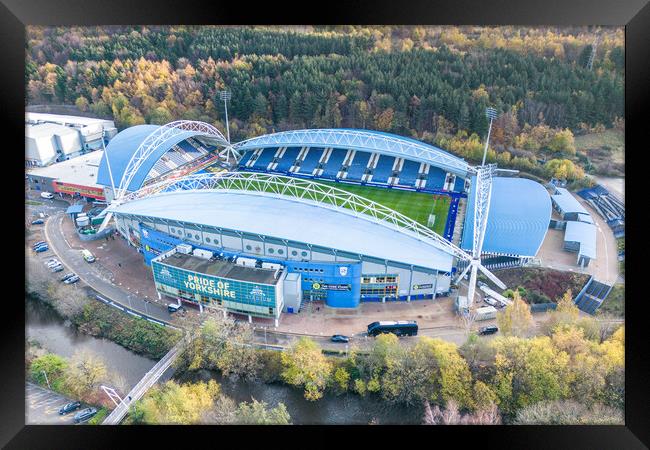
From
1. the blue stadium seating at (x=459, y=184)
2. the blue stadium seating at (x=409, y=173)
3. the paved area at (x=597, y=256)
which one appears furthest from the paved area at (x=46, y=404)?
the blue stadium seating at (x=459, y=184)

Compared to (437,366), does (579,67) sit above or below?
above

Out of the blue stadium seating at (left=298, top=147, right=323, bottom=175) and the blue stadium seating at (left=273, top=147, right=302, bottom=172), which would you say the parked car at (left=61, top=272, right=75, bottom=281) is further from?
the blue stadium seating at (left=298, top=147, right=323, bottom=175)

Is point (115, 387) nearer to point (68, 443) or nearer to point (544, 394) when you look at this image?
point (68, 443)

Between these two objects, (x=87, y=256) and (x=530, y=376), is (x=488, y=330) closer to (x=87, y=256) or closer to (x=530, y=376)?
(x=530, y=376)

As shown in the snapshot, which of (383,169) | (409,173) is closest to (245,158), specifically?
(383,169)

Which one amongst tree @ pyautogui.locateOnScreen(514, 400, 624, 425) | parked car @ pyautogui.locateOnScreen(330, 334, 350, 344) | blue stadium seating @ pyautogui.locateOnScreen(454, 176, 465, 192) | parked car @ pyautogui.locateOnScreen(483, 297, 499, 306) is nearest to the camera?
tree @ pyautogui.locateOnScreen(514, 400, 624, 425)

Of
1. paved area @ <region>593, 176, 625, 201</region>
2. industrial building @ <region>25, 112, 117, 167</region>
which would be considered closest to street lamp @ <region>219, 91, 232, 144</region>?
industrial building @ <region>25, 112, 117, 167</region>
